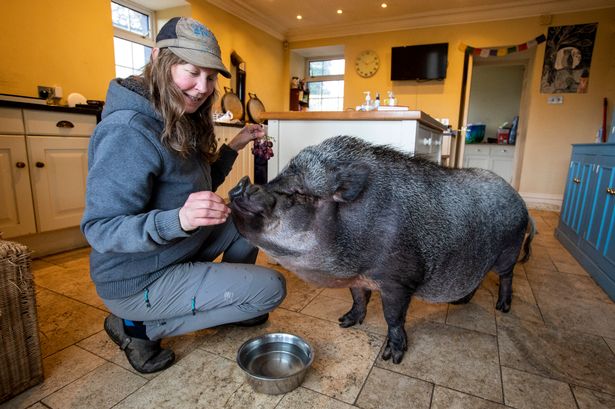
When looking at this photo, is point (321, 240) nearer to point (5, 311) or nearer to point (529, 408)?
point (529, 408)

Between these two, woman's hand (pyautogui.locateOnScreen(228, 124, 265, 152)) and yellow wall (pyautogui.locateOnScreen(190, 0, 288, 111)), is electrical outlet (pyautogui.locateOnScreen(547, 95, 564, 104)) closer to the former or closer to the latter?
yellow wall (pyautogui.locateOnScreen(190, 0, 288, 111))

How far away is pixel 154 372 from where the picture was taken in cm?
136

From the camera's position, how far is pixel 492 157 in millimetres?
7551

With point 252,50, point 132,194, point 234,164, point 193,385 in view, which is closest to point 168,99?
point 132,194

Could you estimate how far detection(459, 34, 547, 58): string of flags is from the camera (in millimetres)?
5359

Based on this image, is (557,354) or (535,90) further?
(535,90)

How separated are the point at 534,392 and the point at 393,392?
54 centimetres

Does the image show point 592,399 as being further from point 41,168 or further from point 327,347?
point 41,168

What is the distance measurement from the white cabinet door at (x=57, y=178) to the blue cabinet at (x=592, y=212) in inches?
154

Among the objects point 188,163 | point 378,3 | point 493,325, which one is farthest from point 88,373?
point 378,3

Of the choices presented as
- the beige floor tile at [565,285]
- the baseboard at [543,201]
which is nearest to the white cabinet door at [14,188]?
the beige floor tile at [565,285]

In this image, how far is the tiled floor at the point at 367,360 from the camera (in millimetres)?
1252

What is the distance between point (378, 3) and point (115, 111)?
557 centimetres

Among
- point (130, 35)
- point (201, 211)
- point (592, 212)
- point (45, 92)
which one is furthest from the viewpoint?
point (130, 35)
